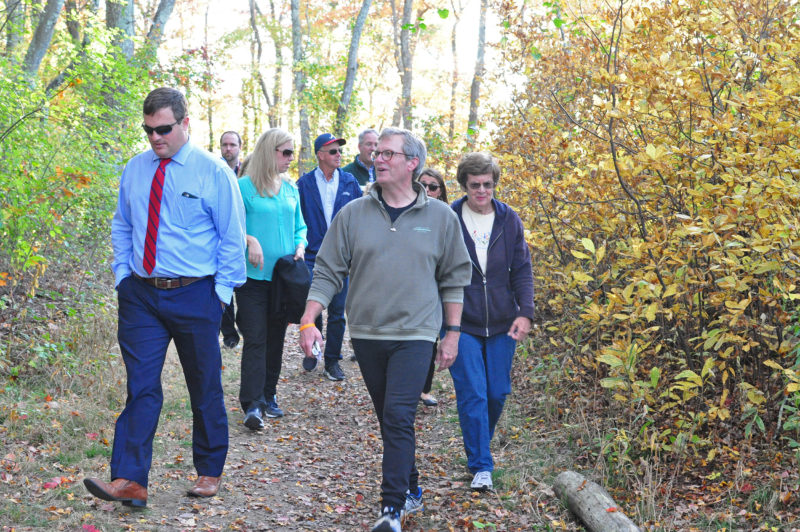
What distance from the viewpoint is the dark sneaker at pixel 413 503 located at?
4695 millimetres

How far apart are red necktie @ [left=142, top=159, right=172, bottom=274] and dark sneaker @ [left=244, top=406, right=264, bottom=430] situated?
7.75 feet

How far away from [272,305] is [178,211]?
6.92ft

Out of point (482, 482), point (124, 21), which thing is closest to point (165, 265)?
point (482, 482)

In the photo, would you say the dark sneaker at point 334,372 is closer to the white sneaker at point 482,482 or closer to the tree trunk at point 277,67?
the white sneaker at point 482,482

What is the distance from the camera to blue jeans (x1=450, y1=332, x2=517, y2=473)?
514 cm

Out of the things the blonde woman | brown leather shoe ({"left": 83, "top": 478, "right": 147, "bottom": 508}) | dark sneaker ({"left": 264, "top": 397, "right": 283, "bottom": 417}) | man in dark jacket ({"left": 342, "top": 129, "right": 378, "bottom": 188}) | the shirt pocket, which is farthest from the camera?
man in dark jacket ({"left": 342, "top": 129, "right": 378, "bottom": 188})

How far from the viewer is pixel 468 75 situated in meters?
35.0

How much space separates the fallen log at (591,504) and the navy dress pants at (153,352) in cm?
225

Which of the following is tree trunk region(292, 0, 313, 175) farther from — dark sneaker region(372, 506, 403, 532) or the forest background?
dark sneaker region(372, 506, 403, 532)

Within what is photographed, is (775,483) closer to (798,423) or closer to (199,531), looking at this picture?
(798,423)

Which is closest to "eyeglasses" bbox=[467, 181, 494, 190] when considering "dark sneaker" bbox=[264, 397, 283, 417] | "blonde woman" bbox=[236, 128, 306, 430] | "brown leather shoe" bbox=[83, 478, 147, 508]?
"blonde woman" bbox=[236, 128, 306, 430]

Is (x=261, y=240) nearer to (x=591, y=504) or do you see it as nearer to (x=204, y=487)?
(x=204, y=487)

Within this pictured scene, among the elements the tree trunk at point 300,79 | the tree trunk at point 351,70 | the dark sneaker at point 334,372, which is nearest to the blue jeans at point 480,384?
the dark sneaker at point 334,372

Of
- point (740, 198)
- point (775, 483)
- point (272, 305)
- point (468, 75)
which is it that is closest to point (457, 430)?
point (272, 305)
